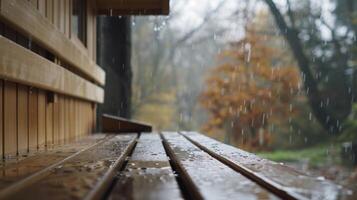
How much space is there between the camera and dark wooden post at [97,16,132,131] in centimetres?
501

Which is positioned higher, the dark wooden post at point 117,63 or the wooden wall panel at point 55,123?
the dark wooden post at point 117,63

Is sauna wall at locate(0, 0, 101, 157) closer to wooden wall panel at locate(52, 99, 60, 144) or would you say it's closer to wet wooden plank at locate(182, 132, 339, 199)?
wooden wall panel at locate(52, 99, 60, 144)

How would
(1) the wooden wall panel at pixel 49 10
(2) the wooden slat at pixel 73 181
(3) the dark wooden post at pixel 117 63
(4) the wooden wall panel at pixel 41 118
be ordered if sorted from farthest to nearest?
(3) the dark wooden post at pixel 117 63 < (1) the wooden wall panel at pixel 49 10 < (4) the wooden wall panel at pixel 41 118 < (2) the wooden slat at pixel 73 181

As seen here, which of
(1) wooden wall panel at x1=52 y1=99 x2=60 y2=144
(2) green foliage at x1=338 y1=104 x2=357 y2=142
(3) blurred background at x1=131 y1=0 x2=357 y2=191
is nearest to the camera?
(1) wooden wall panel at x1=52 y1=99 x2=60 y2=144

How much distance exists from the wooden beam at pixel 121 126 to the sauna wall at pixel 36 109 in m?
0.66

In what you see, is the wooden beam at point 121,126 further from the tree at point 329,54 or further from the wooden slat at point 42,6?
the tree at point 329,54

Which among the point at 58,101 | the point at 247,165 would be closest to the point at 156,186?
the point at 247,165

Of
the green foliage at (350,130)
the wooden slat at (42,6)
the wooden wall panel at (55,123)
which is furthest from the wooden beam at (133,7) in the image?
the green foliage at (350,130)

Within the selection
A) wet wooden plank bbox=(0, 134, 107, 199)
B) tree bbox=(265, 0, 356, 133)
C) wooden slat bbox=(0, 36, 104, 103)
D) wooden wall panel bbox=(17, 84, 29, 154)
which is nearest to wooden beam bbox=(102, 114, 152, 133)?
wooden slat bbox=(0, 36, 104, 103)

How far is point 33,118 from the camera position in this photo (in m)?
2.02

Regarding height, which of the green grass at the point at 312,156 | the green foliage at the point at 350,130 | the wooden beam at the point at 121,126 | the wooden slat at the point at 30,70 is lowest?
the green grass at the point at 312,156

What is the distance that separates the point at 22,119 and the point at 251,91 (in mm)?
8680

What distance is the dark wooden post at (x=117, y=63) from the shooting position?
5008 millimetres

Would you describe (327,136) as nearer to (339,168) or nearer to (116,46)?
(339,168)
